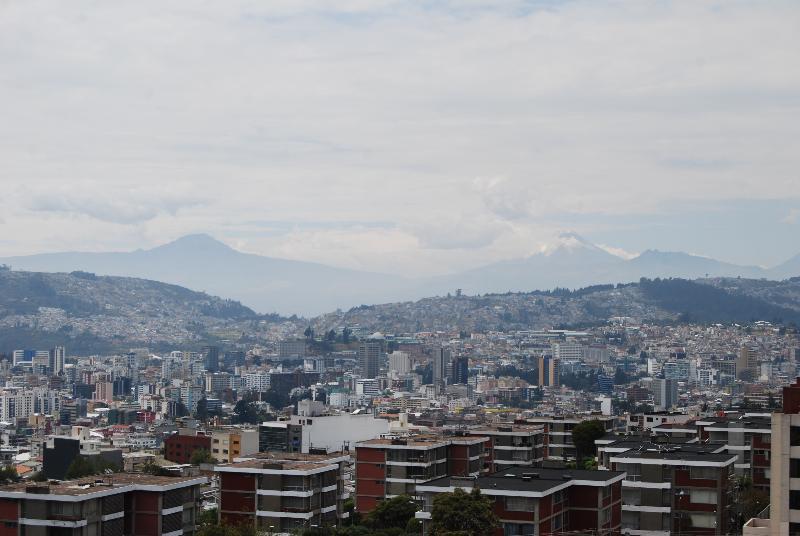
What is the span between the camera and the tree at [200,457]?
69250 mm

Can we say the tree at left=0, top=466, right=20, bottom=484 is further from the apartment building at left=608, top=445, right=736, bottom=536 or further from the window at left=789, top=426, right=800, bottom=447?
the window at left=789, top=426, right=800, bottom=447

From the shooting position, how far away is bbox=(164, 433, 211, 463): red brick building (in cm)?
7431

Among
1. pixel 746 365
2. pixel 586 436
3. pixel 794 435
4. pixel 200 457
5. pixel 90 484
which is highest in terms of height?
pixel 794 435

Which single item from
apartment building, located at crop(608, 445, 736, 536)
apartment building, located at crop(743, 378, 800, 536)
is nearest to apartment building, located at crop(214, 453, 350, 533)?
apartment building, located at crop(608, 445, 736, 536)

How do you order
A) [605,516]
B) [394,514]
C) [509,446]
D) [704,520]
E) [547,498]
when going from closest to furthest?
[547,498], [605,516], [704,520], [394,514], [509,446]

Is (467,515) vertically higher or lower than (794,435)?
lower

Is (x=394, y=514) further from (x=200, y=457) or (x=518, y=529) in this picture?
(x=200, y=457)

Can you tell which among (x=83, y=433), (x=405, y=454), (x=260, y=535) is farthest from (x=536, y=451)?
(x=83, y=433)

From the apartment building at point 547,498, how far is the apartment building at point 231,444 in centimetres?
4595

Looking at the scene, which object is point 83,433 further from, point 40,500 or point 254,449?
point 40,500

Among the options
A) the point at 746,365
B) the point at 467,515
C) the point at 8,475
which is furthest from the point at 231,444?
the point at 746,365

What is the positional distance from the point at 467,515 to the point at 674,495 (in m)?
6.76

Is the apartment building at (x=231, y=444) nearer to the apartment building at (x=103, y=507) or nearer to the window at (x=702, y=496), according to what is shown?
the apartment building at (x=103, y=507)

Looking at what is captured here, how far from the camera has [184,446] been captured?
75.5 meters
